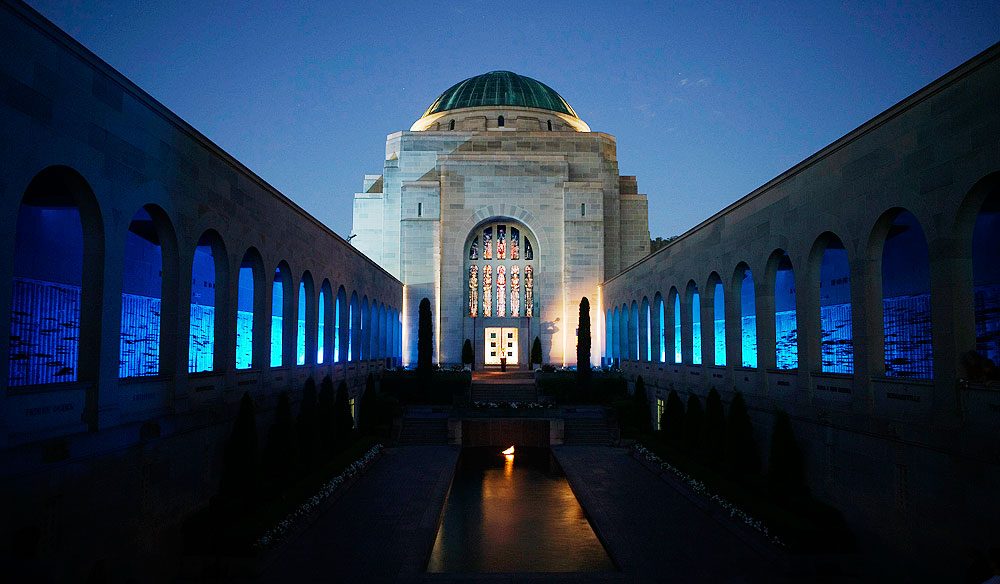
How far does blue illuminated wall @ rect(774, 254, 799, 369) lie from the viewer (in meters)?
16.5

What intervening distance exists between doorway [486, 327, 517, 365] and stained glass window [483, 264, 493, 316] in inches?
47.9

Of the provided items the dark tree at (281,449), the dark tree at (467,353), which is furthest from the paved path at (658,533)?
the dark tree at (467,353)

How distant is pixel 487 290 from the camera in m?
41.8

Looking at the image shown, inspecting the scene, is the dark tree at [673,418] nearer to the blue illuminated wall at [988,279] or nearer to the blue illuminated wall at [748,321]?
the blue illuminated wall at [748,321]

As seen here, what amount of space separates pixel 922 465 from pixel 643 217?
35.1 meters

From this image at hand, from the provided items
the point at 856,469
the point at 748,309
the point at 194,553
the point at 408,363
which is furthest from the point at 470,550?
the point at 408,363

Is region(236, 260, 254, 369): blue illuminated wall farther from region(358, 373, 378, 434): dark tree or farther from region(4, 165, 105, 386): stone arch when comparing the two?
region(358, 373, 378, 434): dark tree

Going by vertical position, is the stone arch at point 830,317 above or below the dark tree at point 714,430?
above

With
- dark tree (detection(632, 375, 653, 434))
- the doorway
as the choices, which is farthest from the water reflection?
the doorway

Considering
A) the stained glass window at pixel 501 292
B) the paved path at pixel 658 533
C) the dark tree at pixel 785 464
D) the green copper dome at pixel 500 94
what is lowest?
the paved path at pixel 658 533

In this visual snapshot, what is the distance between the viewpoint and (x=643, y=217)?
44.5 m

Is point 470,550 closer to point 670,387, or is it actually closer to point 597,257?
point 670,387

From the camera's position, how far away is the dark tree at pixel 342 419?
68.8ft

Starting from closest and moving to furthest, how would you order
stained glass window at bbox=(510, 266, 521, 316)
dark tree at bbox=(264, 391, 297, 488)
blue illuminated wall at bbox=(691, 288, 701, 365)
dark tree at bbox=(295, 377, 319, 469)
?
dark tree at bbox=(264, 391, 297, 488), dark tree at bbox=(295, 377, 319, 469), blue illuminated wall at bbox=(691, 288, 701, 365), stained glass window at bbox=(510, 266, 521, 316)
